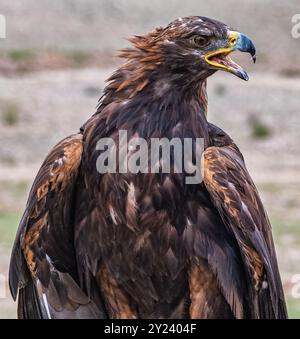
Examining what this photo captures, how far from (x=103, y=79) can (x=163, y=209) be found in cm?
1892

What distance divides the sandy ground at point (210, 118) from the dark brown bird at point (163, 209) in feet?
40.9

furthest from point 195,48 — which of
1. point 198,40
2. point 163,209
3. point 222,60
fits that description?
point 163,209

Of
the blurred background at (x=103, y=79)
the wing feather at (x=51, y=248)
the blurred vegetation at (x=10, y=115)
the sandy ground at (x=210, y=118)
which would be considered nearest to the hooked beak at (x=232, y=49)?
the wing feather at (x=51, y=248)

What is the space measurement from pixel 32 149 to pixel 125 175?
15.9m

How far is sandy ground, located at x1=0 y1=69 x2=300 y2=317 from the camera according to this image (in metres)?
20.5

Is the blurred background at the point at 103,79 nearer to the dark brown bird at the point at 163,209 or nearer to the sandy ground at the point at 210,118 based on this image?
the sandy ground at the point at 210,118

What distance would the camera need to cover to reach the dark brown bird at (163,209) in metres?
5.83

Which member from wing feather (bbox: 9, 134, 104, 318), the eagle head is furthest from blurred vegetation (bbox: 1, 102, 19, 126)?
the eagle head

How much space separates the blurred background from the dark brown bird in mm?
12100

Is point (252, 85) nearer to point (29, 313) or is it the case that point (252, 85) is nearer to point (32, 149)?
point (32, 149)

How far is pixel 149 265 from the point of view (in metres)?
5.95

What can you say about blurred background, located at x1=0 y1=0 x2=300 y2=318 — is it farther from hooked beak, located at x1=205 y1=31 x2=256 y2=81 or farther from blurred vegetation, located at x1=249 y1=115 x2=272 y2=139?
hooked beak, located at x1=205 y1=31 x2=256 y2=81

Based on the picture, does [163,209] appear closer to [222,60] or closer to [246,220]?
[246,220]

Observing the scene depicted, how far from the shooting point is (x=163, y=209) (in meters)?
5.93
